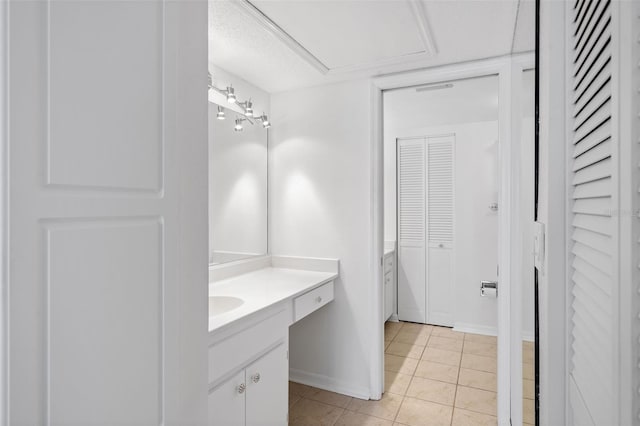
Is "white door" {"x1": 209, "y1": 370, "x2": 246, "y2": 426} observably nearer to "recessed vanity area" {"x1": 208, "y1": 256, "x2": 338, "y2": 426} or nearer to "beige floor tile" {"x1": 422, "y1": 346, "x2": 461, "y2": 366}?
"recessed vanity area" {"x1": 208, "y1": 256, "x2": 338, "y2": 426}

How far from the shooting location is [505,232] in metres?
2.10

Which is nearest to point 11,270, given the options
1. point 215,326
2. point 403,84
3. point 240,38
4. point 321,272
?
point 215,326

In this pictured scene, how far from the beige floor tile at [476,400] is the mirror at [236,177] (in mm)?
1742

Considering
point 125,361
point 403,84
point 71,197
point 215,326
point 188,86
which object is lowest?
point 215,326

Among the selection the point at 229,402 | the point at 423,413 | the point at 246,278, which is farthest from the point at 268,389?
the point at 423,413

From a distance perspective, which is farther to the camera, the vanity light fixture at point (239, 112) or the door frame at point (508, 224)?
the vanity light fixture at point (239, 112)

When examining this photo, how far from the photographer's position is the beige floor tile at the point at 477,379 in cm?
262

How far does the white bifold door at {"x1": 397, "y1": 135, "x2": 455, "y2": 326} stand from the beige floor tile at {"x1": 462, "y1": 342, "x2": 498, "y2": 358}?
0.47 meters

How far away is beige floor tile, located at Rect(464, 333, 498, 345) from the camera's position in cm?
349

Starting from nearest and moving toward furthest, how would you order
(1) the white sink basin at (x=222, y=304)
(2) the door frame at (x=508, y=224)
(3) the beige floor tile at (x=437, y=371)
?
(1) the white sink basin at (x=222, y=304)
(2) the door frame at (x=508, y=224)
(3) the beige floor tile at (x=437, y=371)

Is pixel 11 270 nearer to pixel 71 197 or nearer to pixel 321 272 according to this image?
pixel 71 197

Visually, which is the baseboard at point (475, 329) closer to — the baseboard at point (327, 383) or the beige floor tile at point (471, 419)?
the beige floor tile at point (471, 419)

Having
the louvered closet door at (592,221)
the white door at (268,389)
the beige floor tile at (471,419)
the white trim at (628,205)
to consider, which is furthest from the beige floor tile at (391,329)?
the white trim at (628,205)

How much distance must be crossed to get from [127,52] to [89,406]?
2.52ft
